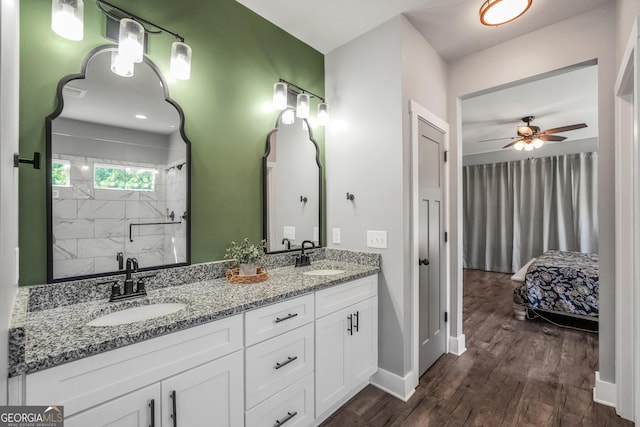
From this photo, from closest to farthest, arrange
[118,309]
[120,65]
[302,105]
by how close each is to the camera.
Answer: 1. [118,309]
2. [120,65]
3. [302,105]

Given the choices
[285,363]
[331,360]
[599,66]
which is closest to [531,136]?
[599,66]

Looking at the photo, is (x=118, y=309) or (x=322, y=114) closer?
(x=118, y=309)

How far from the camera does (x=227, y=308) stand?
1.20 metres

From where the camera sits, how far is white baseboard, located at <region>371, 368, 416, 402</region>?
196cm

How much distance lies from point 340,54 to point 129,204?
1986mm

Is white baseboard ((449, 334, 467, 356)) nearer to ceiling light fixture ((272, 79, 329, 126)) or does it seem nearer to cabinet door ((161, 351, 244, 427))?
cabinet door ((161, 351, 244, 427))

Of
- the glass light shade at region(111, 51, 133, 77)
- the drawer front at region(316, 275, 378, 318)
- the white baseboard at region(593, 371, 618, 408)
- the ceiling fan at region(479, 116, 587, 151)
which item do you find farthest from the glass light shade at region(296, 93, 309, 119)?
the ceiling fan at region(479, 116, 587, 151)

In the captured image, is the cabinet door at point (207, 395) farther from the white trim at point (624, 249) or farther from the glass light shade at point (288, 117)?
the white trim at point (624, 249)

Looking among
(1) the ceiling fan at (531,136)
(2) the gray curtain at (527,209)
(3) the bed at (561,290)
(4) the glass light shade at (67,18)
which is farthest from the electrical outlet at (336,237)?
(2) the gray curtain at (527,209)

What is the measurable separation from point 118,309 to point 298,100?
1.72 meters

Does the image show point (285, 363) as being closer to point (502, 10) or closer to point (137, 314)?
point (137, 314)

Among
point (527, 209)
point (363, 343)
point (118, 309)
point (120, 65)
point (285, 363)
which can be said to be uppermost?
point (120, 65)

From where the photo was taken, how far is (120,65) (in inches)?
54.4

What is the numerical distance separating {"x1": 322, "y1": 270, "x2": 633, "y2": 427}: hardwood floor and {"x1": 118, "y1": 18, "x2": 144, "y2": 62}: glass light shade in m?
2.28
